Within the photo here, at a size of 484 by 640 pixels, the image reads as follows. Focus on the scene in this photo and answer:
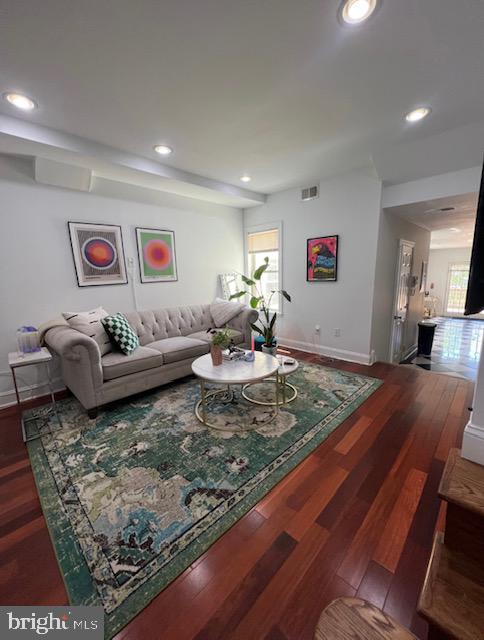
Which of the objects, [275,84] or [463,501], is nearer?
[463,501]

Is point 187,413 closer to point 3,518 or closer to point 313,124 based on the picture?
point 3,518

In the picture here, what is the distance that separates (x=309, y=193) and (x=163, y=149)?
2264 mm

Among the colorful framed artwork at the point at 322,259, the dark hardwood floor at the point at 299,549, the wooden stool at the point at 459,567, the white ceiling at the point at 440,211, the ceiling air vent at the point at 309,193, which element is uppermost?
the ceiling air vent at the point at 309,193

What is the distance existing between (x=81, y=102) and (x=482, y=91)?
2946mm

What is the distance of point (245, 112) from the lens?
7.04ft

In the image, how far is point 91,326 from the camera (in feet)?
9.37

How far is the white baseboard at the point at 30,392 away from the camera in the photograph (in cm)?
280

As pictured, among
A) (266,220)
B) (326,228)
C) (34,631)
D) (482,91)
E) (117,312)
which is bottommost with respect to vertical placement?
(34,631)

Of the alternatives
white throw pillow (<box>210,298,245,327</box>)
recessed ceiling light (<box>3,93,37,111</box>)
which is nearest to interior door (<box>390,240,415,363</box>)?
white throw pillow (<box>210,298,245,327</box>)

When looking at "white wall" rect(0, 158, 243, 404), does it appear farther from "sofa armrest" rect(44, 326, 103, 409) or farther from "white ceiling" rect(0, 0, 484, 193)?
"white ceiling" rect(0, 0, 484, 193)

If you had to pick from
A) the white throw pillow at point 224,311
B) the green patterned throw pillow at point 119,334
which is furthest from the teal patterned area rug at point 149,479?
the white throw pillow at point 224,311

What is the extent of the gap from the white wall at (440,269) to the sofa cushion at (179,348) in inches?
373

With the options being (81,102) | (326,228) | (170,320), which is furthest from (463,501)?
(326,228)

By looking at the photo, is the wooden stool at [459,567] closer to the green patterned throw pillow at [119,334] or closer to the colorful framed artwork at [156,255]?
the green patterned throw pillow at [119,334]
